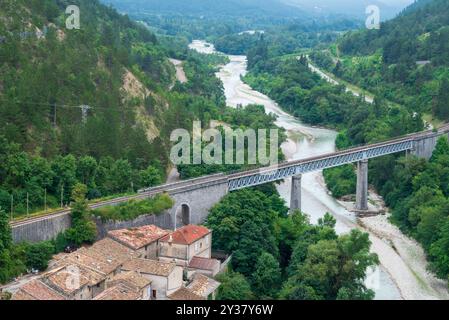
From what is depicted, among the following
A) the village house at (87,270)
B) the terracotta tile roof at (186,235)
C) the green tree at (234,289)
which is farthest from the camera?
the terracotta tile roof at (186,235)

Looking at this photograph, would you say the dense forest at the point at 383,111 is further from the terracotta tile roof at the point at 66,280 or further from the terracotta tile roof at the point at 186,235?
the terracotta tile roof at the point at 66,280

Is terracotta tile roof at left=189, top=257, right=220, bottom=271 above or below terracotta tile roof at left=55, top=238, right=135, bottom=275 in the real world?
below

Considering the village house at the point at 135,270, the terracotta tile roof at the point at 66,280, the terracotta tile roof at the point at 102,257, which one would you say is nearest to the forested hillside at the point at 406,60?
the village house at the point at 135,270

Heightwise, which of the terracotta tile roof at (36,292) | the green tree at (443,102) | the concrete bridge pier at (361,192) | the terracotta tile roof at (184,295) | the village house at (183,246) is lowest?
the concrete bridge pier at (361,192)

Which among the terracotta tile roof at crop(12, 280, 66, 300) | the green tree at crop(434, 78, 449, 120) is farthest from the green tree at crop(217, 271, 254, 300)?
the green tree at crop(434, 78, 449, 120)

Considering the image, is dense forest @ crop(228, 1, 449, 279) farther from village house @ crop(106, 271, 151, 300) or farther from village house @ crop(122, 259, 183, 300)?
village house @ crop(106, 271, 151, 300)

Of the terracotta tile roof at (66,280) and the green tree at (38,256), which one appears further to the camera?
the green tree at (38,256)

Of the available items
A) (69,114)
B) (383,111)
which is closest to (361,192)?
(383,111)

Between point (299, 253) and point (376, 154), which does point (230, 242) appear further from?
point (376, 154)
